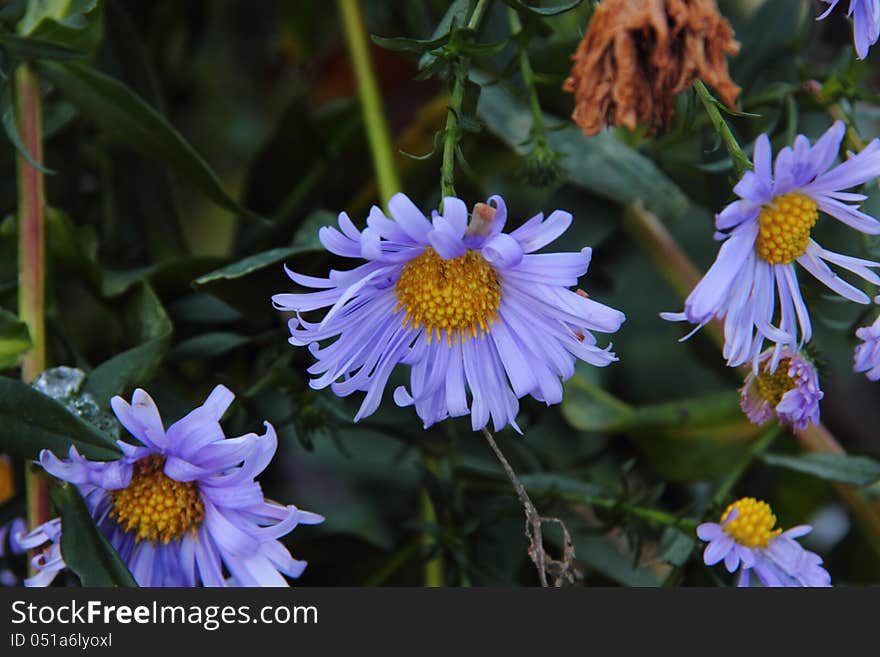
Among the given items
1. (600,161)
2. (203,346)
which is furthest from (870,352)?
(203,346)

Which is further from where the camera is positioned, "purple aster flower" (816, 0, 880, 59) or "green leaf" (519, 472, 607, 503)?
"green leaf" (519, 472, 607, 503)

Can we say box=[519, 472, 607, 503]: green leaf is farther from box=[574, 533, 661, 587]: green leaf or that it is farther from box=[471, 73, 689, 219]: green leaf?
box=[471, 73, 689, 219]: green leaf

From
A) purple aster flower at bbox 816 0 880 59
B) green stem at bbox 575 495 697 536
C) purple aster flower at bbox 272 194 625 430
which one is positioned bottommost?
green stem at bbox 575 495 697 536

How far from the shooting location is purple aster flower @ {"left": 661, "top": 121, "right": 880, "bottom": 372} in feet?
1.21

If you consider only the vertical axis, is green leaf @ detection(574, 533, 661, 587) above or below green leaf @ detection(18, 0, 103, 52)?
below

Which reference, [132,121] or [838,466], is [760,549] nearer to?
[838,466]

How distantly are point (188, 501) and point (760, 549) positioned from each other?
0.83ft

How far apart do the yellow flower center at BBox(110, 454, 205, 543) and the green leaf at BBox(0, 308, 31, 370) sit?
92 mm

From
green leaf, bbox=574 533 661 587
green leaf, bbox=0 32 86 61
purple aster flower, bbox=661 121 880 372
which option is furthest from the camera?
green leaf, bbox=574 533 661 587

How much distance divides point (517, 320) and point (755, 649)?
0.59 ft

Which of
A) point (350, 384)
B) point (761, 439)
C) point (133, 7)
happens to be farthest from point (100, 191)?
point (761, 439)

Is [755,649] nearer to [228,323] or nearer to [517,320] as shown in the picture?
[517,320]

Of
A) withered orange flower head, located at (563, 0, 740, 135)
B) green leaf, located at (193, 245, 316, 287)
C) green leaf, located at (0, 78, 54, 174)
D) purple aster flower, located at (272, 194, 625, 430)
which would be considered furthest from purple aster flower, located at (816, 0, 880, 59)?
green leaf, located at (0, 78, 54, 174)

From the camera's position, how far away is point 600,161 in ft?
1.90
